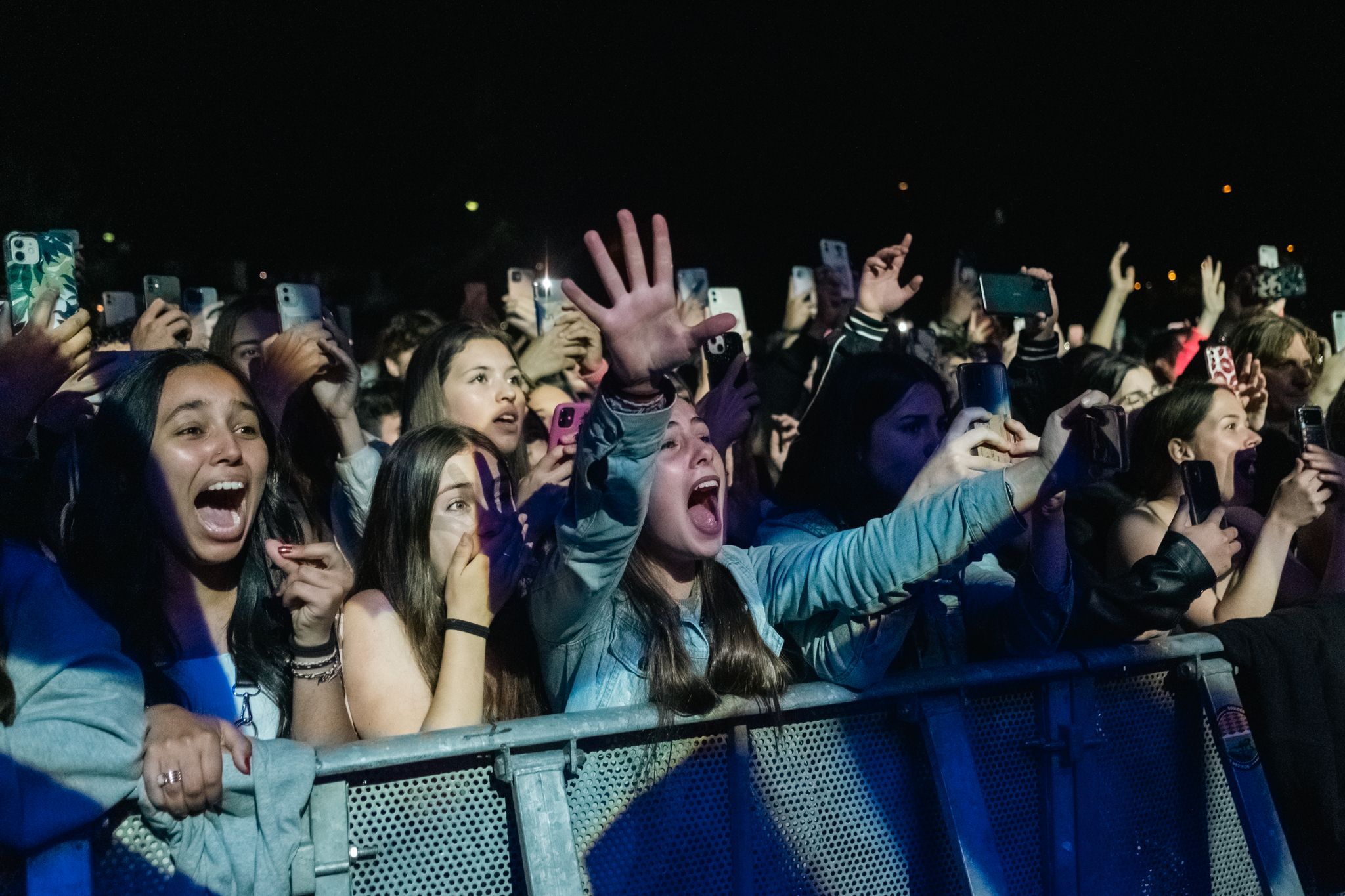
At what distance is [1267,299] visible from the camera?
5914mm

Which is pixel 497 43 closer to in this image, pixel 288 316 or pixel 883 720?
pixel 288 316

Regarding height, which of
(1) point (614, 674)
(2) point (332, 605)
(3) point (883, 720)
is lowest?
(3) point (883, 720)

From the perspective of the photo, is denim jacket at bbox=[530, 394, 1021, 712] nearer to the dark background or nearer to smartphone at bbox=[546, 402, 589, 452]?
smartphone at bbox=[546, 402, 589, 452]

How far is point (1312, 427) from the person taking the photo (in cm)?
349

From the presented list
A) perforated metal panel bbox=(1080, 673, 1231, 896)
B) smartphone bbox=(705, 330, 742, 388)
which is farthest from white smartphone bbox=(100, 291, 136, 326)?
perforated metal panel bbox=(1080, 673, 1231, 896)

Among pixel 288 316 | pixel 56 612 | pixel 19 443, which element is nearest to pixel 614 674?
pixel 56 612

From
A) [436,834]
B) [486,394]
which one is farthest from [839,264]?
[436,834]

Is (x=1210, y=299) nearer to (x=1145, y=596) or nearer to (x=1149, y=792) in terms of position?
(x=1145, y=596)

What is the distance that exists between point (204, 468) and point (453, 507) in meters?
0.55

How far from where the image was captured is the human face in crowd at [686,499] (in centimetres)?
259

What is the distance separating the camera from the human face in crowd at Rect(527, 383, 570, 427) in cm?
445

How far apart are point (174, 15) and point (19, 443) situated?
4.40 metres

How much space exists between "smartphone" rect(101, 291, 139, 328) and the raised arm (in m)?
2.48

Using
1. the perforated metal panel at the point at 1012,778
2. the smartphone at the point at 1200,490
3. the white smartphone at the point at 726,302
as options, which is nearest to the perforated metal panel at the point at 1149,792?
the perforated metal panel at the point at 1012,778
